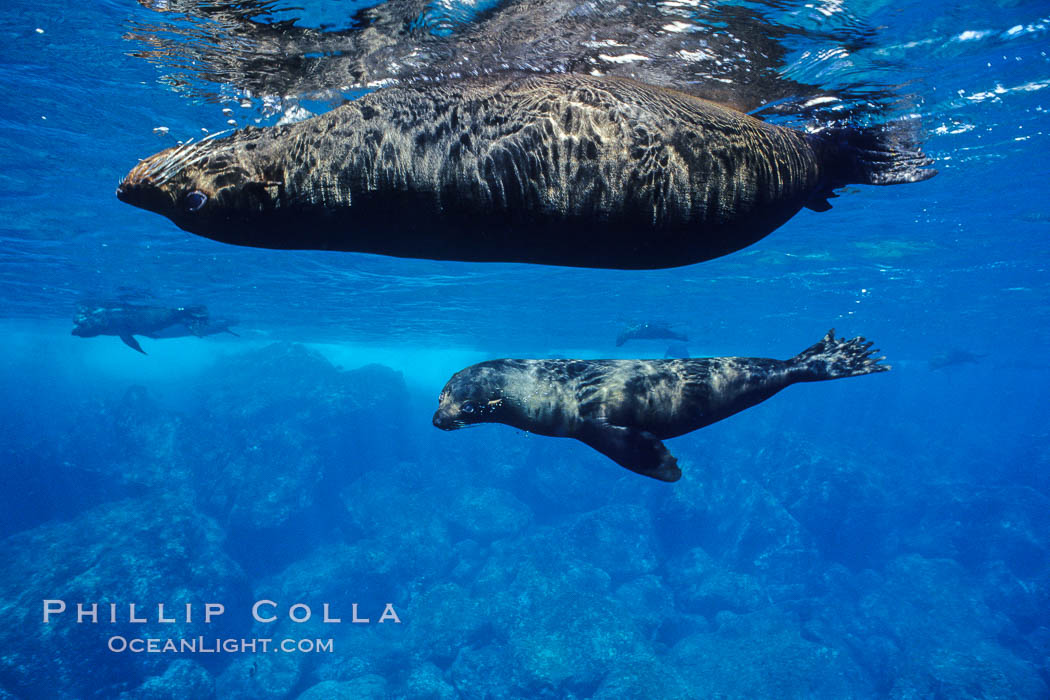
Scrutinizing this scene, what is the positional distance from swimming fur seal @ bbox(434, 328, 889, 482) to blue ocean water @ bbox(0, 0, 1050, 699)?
11.9 ft

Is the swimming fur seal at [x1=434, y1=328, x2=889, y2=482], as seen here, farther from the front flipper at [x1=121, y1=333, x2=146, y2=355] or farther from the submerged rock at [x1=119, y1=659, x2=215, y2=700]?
the front flipper at [x1=121, y1=333, x2=146, y2=355]

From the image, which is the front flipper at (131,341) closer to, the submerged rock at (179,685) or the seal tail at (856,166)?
the submerged rock at (179,685)

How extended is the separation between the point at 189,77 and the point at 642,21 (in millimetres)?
5921

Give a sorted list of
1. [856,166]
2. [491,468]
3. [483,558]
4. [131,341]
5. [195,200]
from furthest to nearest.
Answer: [491,468]
[483,558]
[131,341]
[856,166]
[195,200]

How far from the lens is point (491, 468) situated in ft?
104

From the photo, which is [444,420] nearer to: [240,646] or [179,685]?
[179,685]

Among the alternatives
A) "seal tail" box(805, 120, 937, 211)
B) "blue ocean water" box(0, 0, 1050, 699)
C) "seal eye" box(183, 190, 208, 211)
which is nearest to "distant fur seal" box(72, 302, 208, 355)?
"blue ocean water" box(0, 0, 1050, 699)

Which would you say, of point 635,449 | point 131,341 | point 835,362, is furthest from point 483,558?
point 835,362

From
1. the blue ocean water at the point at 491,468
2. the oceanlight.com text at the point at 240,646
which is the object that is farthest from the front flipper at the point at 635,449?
the oceanlight.com text at the point at 240,646

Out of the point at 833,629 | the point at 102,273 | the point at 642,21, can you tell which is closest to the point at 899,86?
the point at 642,21

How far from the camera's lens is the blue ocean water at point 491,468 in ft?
25.3

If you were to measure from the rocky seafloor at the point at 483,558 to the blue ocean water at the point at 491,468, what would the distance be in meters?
0.15

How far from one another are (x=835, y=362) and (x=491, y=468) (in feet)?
92.8

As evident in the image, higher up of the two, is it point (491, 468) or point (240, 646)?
point (491, 468)
